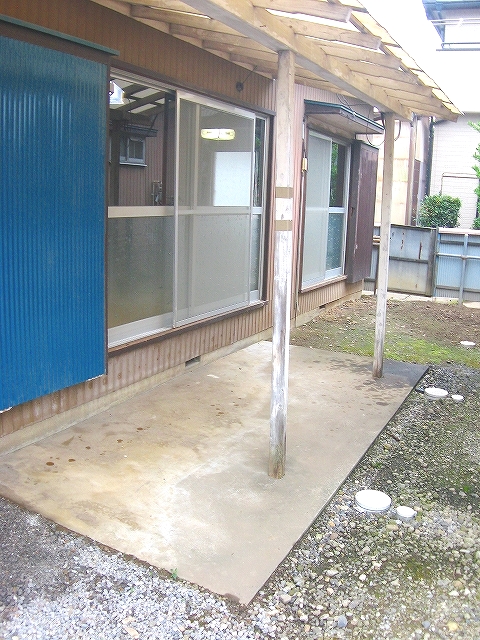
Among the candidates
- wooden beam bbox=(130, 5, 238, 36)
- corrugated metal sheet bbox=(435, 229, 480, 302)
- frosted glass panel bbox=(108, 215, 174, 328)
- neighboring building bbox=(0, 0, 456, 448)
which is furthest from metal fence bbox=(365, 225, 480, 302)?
wooden beam bbox=(130, 5, 238, 36)

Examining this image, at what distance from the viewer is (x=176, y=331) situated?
5.39 m

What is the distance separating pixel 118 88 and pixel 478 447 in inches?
147

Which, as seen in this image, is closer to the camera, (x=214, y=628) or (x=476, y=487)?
(x=214, y=628)

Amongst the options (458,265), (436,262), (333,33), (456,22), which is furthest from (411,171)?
(333,33)

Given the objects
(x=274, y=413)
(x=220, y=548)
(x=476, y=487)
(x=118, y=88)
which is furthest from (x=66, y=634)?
(x=118, y=88)

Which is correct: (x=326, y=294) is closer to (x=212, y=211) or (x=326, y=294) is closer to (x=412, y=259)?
(x=412, y=259)

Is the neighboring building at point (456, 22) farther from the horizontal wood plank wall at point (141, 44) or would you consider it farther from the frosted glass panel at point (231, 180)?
the frosted glass panel at point (231, 180)

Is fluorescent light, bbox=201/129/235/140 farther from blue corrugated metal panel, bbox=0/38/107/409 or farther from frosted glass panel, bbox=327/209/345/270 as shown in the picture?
frosted glass panel, bbox=327/209/345/270

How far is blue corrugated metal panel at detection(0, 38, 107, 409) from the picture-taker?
11.7ft

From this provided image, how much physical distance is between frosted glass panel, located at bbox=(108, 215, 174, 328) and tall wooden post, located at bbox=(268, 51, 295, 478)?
1520 mm

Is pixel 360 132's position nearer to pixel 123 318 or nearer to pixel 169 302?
pixel 169 302

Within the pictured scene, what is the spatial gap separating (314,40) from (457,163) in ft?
49.6

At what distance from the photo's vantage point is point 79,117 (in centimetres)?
396

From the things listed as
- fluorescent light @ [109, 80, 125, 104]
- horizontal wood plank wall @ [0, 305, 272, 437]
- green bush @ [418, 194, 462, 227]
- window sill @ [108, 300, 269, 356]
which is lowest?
horizontal wood plank wall @ [0, 305, 272, 437]
